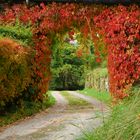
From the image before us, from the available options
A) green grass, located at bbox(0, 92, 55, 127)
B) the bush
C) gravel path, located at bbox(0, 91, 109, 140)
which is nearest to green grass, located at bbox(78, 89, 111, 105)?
gravel path, located at bbox(0, 91, 109, 140)

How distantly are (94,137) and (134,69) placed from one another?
10.3 m

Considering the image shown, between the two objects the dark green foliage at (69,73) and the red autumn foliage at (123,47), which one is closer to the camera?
the red autumn foliage at (123,47)

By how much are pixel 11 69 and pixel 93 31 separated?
4073mm

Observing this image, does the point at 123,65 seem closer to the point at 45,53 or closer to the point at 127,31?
the point at 127,31

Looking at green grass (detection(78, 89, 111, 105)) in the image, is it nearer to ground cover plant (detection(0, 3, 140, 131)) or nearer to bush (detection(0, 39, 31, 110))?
ground cover plant (detection(0, 3, 140, 131))

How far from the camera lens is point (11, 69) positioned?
13.0 m

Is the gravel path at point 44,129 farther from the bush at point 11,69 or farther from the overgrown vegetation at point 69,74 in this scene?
the overgrown vegetation at point 69,74

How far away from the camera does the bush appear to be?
12.4 metres

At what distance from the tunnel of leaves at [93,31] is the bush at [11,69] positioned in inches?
101

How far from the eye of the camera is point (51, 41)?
17.6m

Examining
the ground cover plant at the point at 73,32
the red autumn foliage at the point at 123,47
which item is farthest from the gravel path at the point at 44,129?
the red autumn foliage at the point at 123,47

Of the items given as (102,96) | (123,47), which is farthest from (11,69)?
(102,96)

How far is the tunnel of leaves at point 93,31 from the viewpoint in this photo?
15.3m

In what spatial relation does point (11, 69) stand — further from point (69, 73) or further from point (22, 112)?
point (69, 73)
